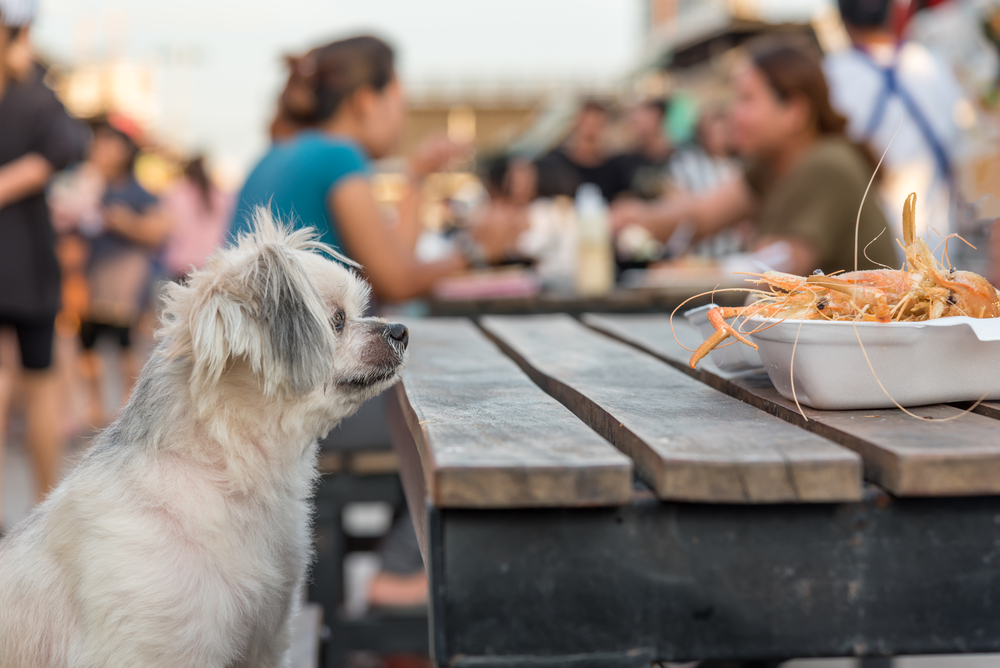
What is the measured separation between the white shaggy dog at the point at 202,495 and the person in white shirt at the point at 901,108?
295cm

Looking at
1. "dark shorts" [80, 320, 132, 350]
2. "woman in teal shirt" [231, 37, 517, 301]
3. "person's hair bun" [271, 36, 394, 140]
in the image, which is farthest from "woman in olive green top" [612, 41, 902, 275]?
"dark shorts" [80, 320, 132, 350]

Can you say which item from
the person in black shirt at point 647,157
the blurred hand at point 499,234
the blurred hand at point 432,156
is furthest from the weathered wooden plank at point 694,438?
the person in black shirt at point 647,157

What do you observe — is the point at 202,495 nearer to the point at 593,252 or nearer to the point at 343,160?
the point at 343,160

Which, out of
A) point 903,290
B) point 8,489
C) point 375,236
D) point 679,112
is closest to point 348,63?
point 375,236

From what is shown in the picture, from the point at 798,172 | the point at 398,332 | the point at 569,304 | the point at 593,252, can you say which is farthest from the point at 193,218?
the point at 398,332

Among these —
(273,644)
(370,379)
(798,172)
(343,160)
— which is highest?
(343,160)

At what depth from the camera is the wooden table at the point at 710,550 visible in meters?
0.88

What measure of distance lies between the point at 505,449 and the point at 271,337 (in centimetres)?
58

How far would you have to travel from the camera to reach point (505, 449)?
37.2 inches

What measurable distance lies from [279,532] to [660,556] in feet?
2.51

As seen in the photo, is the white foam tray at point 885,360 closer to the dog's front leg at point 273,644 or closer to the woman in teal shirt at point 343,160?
the dog's front leg at point 273,644

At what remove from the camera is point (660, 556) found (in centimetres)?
91

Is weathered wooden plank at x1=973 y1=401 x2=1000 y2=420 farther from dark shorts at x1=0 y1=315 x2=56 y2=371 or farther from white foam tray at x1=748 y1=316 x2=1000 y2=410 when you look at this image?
dark shorts at x1=0 y1=315 x2=56 y2=371

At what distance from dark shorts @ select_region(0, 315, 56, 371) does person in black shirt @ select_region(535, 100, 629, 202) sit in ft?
12.4
